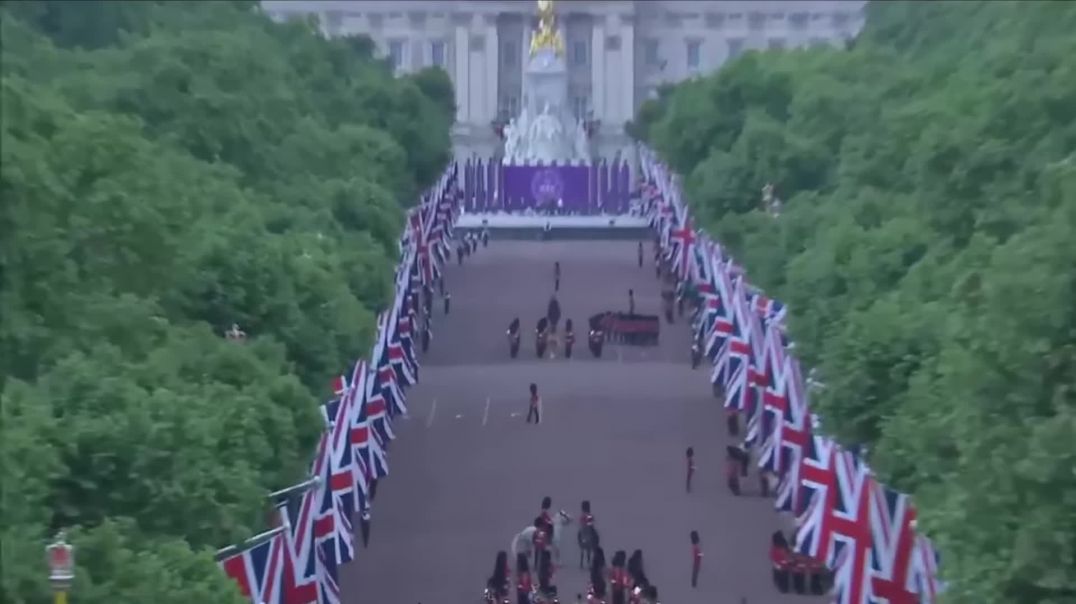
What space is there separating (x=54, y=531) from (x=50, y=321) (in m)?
6.62

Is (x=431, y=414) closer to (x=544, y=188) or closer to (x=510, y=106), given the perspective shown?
(x=544, y=188)

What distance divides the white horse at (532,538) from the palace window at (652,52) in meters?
108

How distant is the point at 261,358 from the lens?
101 ft

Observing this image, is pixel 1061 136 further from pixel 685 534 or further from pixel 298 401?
pixel 298 401

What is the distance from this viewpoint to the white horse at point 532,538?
1427 inches

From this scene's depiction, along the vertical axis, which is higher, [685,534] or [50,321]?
[50,321]

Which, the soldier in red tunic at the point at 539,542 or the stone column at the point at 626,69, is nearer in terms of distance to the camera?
the soldier in red tunic at the point at 539,542

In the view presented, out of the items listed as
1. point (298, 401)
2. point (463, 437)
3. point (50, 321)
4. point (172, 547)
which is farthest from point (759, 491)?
point (172, 547)

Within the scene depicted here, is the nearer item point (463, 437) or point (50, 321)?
point (50, 321)

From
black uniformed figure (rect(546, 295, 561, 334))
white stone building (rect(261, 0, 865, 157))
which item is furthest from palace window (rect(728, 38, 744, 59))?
black uniformed figure (rect(546, 295, 561, 334))

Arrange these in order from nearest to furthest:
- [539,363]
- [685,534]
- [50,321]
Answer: [50,321], [685,534], [539,363]

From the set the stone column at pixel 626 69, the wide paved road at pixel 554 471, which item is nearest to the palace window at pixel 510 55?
the stone column at pixel 626 69

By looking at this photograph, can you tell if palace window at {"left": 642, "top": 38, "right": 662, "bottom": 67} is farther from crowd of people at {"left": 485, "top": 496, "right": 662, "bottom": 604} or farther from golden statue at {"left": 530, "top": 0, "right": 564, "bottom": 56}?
crowd of people at {"left": 485, "top": 496, "right": 662, "bottom": 604}

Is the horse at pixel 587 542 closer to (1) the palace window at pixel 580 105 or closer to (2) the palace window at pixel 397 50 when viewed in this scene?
(1) the palace window at pixel 580 105
